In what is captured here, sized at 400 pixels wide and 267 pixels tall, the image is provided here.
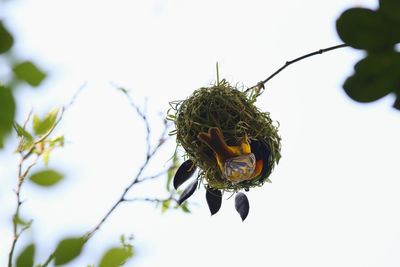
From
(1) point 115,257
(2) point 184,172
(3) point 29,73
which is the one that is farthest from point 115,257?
(2) point 184,172

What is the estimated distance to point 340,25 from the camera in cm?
34

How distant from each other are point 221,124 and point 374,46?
2.96 ft

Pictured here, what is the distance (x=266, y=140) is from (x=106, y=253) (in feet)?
2.80

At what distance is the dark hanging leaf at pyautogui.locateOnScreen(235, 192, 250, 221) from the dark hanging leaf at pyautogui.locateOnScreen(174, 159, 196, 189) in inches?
5.3

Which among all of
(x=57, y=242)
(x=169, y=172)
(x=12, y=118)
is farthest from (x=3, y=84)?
(x=169, y=172)

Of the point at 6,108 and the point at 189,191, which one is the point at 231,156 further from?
the point at 6,108

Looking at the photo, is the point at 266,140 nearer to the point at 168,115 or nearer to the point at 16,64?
the point at 168,115

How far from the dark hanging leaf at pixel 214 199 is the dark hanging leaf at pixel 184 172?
7 cm

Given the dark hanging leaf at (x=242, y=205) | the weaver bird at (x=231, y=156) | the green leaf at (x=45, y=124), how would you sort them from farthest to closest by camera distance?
the dark hanging leaf at (x=242, y=205)
the weaver bird at (x=231, y=156)
the green leaf at (x=45, y=124)

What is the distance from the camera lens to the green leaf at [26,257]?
41 centimetres

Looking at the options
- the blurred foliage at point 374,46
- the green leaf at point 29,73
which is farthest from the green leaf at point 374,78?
the green leaf at point 29,73

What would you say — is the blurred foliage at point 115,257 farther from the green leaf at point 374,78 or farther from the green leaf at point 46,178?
the green leaf at point 374,78

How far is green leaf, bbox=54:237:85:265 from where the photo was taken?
41cm

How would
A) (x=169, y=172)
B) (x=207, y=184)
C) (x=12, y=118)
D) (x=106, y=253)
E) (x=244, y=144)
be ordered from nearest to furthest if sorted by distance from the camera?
(x=12, y=118)
(x=106, y=253)
(x=244, y=144)
(x=207, y=184)
(x=169, y=172)
